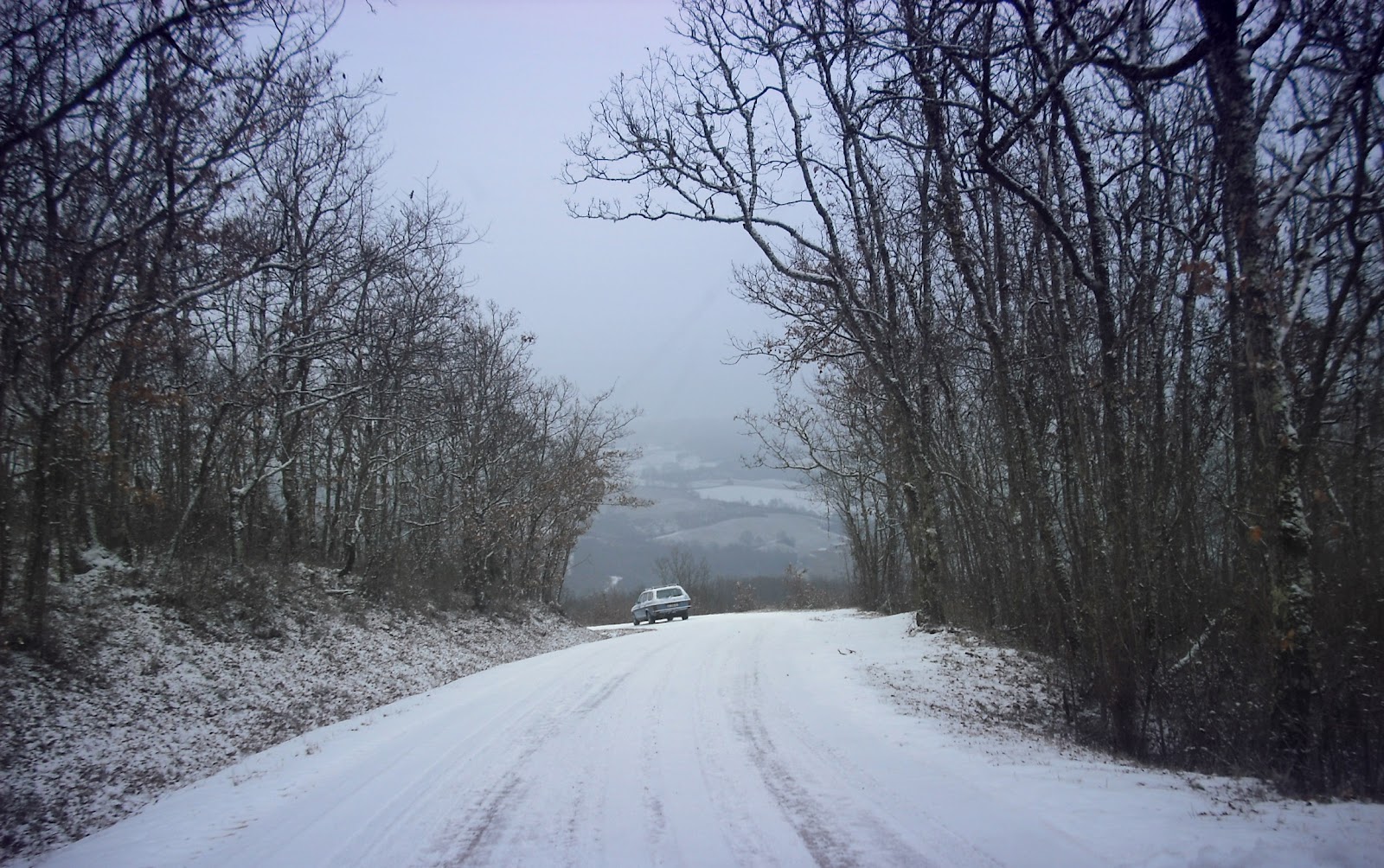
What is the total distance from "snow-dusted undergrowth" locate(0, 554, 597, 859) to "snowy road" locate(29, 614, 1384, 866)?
0.63 metres

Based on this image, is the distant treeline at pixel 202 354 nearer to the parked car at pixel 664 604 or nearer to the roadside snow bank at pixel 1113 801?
the roadside snow bank at pixel 1113 801

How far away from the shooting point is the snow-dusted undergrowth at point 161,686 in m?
6.12

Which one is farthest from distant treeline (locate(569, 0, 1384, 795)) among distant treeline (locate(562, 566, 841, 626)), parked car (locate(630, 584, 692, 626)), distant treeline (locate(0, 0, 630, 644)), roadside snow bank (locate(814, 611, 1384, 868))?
distant treeline (locate(562, 566, 841, 626))

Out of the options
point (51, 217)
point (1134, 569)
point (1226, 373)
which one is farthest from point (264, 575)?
point (1226, 373)

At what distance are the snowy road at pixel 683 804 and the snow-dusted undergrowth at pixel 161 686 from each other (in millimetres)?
634

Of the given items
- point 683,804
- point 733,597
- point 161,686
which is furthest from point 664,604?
point 683,804

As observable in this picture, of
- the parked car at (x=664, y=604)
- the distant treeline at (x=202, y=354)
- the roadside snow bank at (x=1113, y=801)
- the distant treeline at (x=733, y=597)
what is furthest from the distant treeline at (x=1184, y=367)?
the distant treeline at (x=733, y=597)

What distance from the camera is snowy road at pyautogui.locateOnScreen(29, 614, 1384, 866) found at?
4066 mm

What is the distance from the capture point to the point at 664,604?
36250 millimetres

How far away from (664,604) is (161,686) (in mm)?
28660

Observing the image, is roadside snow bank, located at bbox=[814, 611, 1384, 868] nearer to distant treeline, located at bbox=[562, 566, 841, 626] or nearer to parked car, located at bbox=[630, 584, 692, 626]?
parked car, located at bbox=[630, 584, 692, 626]

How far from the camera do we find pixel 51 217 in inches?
347

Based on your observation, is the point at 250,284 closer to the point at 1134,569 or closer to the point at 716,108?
the point at 716,108

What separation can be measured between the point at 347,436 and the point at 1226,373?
16.5 meters
